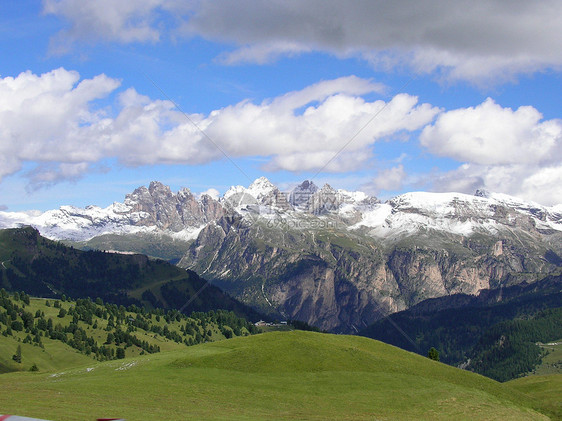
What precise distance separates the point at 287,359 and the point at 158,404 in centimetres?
4060

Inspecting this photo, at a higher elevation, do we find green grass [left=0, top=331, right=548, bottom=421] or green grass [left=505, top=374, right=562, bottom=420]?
green grass [left=0, top=331, right=548, bottom=421]

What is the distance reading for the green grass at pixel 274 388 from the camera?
267 feet

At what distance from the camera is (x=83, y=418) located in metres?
66.9

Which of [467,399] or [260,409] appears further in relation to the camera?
[467,399]

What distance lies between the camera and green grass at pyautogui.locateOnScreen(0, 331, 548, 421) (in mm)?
81312

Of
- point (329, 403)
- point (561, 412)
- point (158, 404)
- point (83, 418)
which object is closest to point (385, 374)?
point (329, 403)

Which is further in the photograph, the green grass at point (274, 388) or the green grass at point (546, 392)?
the green grass at point (546, 392)

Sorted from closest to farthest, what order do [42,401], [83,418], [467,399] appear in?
[83,418]
[42,401]
[467,399]

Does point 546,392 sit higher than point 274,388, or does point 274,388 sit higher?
point 274,388

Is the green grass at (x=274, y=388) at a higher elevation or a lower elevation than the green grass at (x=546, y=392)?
higher

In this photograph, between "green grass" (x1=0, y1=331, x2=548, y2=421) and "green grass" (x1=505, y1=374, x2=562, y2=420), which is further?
"green grass" (x1=505, y1=374, x2=562, y2=420)

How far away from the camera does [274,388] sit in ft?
334

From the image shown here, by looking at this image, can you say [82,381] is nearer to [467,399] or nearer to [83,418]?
[83,418]

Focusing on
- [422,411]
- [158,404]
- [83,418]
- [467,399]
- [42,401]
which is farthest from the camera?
[467,399]
